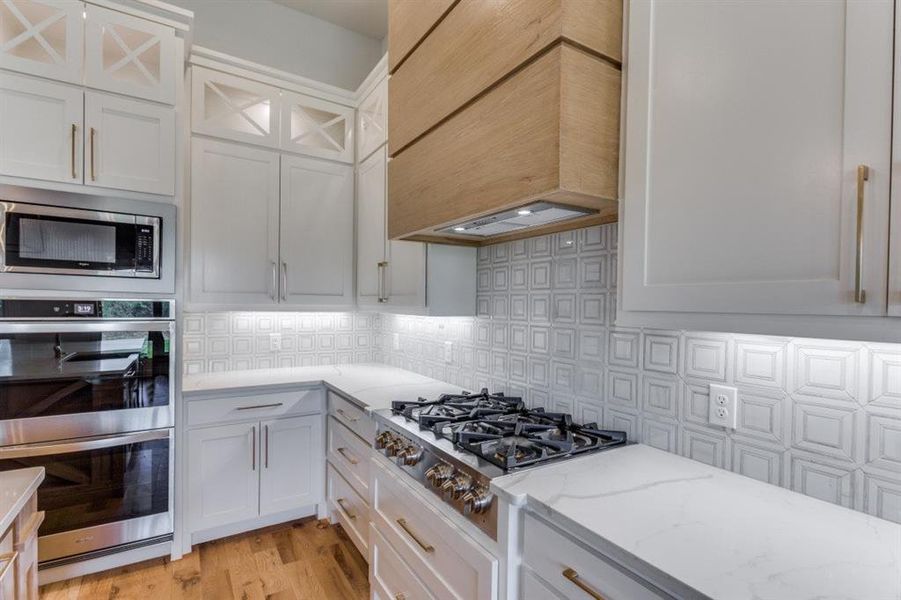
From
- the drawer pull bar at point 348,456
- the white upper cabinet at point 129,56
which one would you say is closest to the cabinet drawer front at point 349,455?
the drawer pull bar at point 348,456

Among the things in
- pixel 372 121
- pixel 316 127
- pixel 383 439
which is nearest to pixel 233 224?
pixel 316 127

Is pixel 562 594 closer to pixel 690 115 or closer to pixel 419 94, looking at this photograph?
pixel 690 115

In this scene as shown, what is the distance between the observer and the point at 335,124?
2.76 metres

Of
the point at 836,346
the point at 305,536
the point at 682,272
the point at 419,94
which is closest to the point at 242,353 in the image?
the point at 305,536

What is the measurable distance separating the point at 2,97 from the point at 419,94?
1746mm

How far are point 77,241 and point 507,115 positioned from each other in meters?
1.96

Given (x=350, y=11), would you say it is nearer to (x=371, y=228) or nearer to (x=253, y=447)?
(x=371, y=228)

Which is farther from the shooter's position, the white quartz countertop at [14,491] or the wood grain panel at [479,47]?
the wood grain panel at [479,47]

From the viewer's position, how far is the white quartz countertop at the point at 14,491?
3.28ft

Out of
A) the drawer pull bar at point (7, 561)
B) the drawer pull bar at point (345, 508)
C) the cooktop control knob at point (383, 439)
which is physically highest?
the cooktop control knob at point (383, 439)

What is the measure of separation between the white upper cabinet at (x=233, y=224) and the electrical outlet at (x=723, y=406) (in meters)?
2.22

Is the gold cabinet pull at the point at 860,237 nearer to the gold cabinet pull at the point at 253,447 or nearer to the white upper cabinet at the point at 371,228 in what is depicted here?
the white upper cabinet at the point at 371,228

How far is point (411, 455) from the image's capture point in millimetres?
1463

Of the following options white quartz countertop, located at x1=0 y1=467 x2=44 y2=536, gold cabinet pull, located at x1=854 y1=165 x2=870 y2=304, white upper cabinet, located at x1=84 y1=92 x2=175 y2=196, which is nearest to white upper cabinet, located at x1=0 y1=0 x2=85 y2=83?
white upper cabinet, located at x1=84 y1=92 x2=175 y2=196
